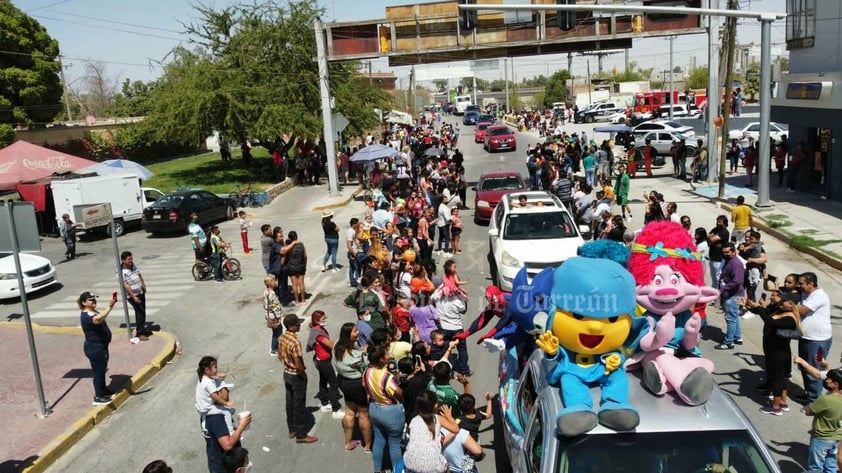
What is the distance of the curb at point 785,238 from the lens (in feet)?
50.8

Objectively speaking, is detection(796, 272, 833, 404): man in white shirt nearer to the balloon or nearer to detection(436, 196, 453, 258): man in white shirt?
the balloon

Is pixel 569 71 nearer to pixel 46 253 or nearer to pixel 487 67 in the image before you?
pixel 487 67

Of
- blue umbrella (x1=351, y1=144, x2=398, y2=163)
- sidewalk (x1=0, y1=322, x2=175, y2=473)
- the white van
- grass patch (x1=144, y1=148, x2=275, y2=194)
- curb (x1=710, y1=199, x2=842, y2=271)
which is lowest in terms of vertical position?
sidewalk (x1=0, y1=322, x2=175, y2=473)

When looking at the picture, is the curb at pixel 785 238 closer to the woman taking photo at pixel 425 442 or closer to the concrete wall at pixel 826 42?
the concrete wall at pixel 826 42

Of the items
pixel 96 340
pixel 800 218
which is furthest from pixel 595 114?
pixel 96 340

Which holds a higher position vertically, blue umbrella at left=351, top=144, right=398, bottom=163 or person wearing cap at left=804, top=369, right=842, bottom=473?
blue umbrella at left=351, top=144, right=398, bottom=163

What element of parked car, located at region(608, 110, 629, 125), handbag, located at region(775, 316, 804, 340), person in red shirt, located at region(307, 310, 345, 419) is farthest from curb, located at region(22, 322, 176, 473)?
parked car, located at region(608, 110, 629, 125)

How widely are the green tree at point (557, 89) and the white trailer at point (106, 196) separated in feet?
243

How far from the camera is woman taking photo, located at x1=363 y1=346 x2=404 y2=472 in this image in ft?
23.0

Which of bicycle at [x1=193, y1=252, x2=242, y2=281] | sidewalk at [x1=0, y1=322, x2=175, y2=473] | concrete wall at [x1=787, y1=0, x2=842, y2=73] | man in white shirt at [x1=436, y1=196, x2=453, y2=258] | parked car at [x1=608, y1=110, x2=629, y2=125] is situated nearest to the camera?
sidewalk at [x1=0, y1=322, x2=175, y2=473]

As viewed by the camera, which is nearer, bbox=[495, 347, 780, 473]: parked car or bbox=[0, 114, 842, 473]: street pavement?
bbox=[495, 347, 780, 473]: parked car

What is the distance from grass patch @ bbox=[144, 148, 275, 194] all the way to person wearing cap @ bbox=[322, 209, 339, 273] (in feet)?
49.4

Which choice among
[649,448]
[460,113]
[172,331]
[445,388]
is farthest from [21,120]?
[460,113]

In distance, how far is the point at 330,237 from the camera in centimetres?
1664
